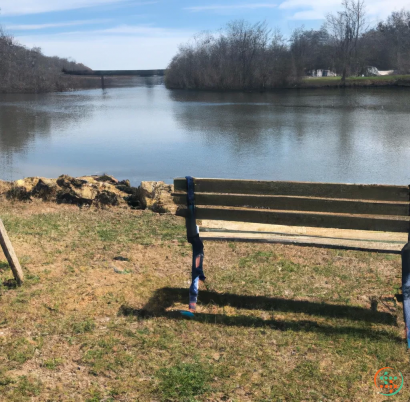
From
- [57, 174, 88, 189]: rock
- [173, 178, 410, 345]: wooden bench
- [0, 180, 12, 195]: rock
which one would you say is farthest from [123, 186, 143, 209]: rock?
[173, 178, 410, 345]: wooden bench

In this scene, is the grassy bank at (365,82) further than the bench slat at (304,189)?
Yes

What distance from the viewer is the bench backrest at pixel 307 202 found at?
3725 mm

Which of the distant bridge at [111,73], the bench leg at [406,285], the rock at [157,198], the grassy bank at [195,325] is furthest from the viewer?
the distant bridge at [111,73]

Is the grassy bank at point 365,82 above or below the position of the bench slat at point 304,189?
above

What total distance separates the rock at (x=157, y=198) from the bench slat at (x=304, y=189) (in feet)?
14.7

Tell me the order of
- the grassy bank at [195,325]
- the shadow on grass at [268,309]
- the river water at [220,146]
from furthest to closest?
the river water at [220,146] < the shadow on grass at [268,309] < the grassy bank at [195,325]

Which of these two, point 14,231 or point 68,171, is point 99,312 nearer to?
point 14,231

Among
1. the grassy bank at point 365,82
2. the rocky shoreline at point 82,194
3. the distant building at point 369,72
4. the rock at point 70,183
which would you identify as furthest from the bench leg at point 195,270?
the distant building at point 369,72

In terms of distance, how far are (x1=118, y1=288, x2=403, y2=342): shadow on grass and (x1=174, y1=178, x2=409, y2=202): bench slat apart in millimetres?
943

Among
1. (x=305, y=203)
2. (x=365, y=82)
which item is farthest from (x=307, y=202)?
(x=365, y=82)

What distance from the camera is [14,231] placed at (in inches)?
250

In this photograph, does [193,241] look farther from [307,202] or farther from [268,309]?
[307,202]

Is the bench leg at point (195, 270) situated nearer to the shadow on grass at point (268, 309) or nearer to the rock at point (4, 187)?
the shadow on grass at point (268, 309)

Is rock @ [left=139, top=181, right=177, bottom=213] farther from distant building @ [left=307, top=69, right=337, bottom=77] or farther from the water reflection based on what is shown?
distant building @ [left=307, top=69, right=337, bottom=77]
